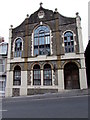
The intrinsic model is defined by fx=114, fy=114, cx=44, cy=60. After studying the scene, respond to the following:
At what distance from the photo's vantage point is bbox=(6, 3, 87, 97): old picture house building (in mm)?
15195

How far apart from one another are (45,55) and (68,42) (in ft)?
12.2

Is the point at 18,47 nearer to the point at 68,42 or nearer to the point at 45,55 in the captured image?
the point at 45,55

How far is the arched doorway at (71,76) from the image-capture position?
49.8 ft

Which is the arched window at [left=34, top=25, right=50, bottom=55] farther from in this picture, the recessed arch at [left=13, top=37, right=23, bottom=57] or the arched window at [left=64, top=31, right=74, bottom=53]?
the arched window at [left=64, top=31, right=74, bottom=53]

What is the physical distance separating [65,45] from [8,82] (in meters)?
10.1

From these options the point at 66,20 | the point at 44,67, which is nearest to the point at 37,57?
the point at 44,67

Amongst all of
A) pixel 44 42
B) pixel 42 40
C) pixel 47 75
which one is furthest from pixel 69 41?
pixel 47 75

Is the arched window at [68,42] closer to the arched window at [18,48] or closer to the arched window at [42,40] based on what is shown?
the arched window at [42,40]

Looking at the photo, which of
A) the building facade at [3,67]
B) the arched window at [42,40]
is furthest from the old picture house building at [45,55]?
the building facade at [3,67]

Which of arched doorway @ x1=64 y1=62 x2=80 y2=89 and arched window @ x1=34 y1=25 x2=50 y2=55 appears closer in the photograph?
arched doorway @ x1=64 y1=62 x2=80 y2=89

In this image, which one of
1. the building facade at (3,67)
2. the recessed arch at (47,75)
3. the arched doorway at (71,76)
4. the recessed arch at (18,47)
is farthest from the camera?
the recessed arch at (18,47)

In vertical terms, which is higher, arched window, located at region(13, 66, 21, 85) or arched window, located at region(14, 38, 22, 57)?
arched window, located at region(14, 38, 22, 57)

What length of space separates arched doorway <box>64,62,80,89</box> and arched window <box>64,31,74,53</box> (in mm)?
1948

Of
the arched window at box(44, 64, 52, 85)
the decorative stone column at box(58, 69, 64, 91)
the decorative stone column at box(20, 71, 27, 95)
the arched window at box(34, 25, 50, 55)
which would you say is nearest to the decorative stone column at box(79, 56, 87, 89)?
the decorative stone column at box(58, 69, 64, 91)
